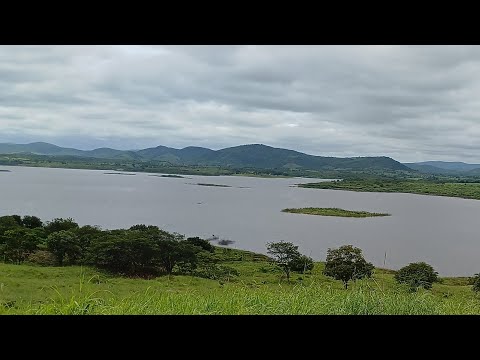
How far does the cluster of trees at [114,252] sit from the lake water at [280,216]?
1095 centimetres

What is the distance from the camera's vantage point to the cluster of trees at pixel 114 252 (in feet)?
108

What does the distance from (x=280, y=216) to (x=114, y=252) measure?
35829mm

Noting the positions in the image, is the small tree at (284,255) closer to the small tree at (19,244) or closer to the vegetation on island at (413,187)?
the small tree at (19,244)

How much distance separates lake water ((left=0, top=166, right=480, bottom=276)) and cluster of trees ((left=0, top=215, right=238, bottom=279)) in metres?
11.0

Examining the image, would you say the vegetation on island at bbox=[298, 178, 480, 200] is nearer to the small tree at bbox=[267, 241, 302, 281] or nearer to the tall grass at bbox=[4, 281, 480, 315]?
the small tree at bbox=[267, 241, 302, 281]

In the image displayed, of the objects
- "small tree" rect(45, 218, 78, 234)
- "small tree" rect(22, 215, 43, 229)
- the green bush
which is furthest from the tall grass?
"small tree" rect(22, 215, 43, 229)

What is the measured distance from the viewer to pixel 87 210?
67375 mm

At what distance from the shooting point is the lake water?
1791 inches

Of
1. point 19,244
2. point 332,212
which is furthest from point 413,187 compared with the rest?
point 19,244

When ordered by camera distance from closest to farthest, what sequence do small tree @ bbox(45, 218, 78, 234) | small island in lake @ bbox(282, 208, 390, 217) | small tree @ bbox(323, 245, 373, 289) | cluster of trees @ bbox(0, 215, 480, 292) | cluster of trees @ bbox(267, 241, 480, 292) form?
cluster of trees @ bbox(267, 241, 480, 292), small tree @ bbox(323, 245, 373, 289), cluster of trees @ bbox(0, 215, 480, 292), small tree @ bbox(45, 218, 78, 234), small island in lake @ bbox(282, 208, 390, 217)

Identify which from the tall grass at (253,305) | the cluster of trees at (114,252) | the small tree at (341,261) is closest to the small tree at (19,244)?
the cluster of trees at (114,252)
